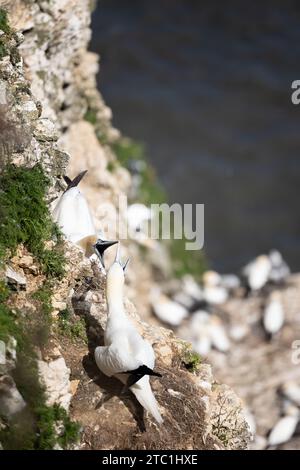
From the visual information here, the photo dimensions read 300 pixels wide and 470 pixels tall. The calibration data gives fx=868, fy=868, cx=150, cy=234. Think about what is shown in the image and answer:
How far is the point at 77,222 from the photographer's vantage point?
9.51m

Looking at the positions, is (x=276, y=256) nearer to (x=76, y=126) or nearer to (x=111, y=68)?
(x=76, y=126)

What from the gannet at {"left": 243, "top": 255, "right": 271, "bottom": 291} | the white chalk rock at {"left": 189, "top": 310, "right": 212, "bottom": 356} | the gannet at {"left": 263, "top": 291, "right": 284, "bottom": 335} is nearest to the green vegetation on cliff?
the white chalk rock at {"left": 189, "top": 310, "right": 212, "bottom": 356}

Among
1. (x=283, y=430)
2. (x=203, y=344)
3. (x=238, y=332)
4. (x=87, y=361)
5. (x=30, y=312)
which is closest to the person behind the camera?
(x=30, y=312)

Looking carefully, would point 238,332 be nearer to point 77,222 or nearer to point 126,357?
point 77,222

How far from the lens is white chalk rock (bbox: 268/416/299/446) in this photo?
13.0 m

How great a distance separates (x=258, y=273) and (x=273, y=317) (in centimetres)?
207

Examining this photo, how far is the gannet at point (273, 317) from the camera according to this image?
1582 centimetres

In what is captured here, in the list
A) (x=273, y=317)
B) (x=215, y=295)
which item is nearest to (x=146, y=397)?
(x=273, y=317)

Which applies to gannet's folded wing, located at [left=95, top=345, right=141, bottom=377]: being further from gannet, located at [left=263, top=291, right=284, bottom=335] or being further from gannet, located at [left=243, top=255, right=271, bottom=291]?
gannet, located at [left=243, top=255, right=271, bottom=291]

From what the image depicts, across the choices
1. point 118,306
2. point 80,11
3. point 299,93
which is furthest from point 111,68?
point 118,306

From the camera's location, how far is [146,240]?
627 inches

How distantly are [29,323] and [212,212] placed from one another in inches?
557

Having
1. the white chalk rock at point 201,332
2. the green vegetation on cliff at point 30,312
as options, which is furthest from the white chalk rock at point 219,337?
the green vegetation on cliff at point 30,312
